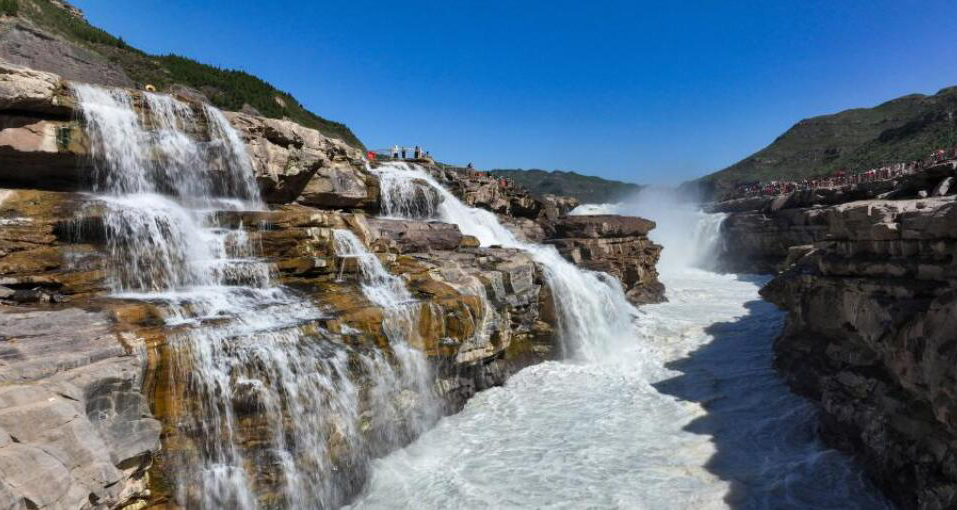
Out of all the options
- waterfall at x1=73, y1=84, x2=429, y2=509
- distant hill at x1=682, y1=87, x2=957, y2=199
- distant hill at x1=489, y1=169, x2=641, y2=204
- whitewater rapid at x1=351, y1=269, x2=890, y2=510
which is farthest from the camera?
distant hill at x1=489, y1=169, x2=641, y2=204

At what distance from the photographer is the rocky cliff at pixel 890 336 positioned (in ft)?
21.2

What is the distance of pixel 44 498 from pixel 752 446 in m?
10.2

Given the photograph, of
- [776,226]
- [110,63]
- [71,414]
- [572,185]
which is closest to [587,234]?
[776,226]

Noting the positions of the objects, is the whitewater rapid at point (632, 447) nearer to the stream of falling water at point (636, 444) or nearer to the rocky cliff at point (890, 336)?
the stream of falling water at point (636, 444)

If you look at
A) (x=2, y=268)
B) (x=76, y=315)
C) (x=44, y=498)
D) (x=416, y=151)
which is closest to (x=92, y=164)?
(x=2, y=268)

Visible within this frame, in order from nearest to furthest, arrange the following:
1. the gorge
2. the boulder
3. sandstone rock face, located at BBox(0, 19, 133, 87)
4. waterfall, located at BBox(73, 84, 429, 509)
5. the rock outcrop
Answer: the gorge → waterfall, located at BBox(73, 84, 429, 509) → the boulder → sandstone rock face, located at BBox(0, 19, 133, 87) → the rock outcrop

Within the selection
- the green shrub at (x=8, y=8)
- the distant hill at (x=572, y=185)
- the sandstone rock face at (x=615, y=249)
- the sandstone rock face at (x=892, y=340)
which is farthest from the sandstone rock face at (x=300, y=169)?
the distant hill at (x=572, y=185)

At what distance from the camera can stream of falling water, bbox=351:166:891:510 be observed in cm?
793

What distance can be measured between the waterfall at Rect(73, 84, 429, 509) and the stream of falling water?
3.36ft

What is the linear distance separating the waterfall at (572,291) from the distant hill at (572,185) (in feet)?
304

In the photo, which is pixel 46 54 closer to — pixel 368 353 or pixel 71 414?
pixel 368 353

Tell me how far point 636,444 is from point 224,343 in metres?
7.44

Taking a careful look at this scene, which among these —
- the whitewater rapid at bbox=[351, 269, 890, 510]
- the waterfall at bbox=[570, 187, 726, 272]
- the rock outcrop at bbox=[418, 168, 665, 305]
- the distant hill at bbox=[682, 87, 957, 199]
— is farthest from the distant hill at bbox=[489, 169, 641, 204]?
the whitewater rapid at bbox=[351, 269, 890, 510]

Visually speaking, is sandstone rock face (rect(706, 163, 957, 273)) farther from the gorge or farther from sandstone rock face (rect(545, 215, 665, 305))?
the gorge
